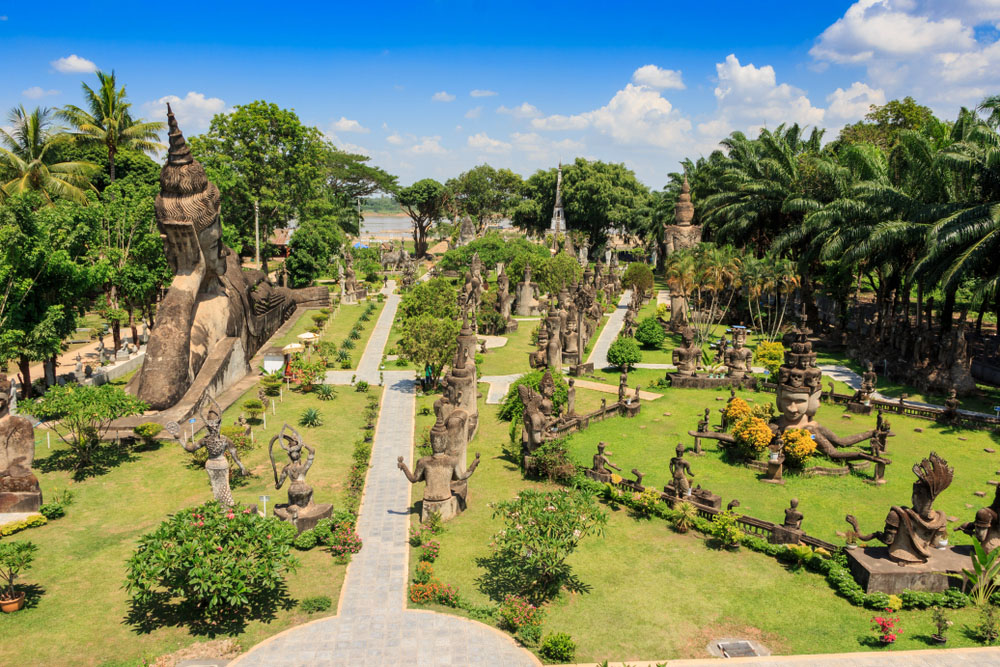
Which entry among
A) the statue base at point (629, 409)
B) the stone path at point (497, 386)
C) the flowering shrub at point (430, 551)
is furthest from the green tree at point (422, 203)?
the flowering shrub at point (430, 551)

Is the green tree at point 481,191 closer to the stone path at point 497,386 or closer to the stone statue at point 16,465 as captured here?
the stone path at point 497,386

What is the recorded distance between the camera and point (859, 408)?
28797 mm

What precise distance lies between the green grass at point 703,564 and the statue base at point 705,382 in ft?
22.7

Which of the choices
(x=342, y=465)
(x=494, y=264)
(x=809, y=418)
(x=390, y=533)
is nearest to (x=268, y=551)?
(x=390, y=533)

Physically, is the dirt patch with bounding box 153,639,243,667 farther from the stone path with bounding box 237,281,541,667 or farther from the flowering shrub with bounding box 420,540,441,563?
the flowering shrub with bounding box 420,540,441,563

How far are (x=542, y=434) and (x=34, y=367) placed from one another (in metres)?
29.0

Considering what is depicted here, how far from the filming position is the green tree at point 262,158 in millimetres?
55250

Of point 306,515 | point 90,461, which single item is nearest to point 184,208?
point 90,461

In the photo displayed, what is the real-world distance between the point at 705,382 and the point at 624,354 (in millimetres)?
4820

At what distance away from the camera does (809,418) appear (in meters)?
23.8

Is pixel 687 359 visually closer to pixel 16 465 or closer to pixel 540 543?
pixel 540 543

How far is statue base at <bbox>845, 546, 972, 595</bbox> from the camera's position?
15039 mm

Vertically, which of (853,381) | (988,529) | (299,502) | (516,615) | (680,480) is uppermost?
(853,381)

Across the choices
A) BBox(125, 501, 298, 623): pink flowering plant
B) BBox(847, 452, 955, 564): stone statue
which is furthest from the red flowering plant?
BBox(125, 501, 298, 623): pink flowering plant
